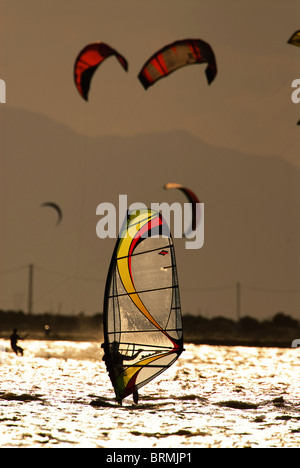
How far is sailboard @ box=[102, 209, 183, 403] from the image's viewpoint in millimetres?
18250

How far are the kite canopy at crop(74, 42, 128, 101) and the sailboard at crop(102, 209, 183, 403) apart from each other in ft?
15.2

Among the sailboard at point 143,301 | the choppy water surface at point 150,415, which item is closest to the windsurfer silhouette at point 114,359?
the sailboard at point 143,301

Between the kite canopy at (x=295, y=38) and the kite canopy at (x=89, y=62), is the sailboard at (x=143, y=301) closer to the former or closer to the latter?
the kite canopy at (x=89, y=62)

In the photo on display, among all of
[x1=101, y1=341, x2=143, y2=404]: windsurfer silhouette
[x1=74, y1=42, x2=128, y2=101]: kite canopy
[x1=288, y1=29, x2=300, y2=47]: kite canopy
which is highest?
[x1=74, y1=42, x2=128, y2=101]: kite canopy

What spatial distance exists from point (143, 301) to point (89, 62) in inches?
285

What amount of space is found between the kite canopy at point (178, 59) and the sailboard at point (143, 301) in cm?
472

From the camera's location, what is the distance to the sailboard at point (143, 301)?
59.9 feet

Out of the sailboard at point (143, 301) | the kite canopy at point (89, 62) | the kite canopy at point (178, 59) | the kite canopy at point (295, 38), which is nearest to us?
the sailboard at point (143, 301)

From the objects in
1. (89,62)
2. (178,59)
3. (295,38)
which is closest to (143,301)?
(178,59)

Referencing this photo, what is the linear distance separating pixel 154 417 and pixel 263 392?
8.73m

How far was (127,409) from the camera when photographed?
1909cm

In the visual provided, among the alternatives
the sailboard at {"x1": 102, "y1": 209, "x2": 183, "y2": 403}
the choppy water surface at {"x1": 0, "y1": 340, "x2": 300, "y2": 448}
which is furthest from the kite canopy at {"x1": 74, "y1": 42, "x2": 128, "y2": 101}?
the choppy water surface at {"x1": 0, "y1": 340, "x2": 300, "y2": 448}

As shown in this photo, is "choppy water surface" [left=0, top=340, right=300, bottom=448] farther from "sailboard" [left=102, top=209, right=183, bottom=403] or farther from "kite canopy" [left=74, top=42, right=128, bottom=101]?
"kite canopy" [left=74, top=42, right=128, bottom=101]

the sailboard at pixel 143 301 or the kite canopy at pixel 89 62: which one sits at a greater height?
the kite canopy at pixel 89 62
